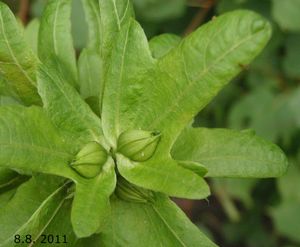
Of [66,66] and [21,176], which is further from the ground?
[66,66]

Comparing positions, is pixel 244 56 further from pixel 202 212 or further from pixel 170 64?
pixel 202 212

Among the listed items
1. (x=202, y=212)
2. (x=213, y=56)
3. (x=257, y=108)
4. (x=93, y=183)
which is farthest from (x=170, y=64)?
(x=202, y=212)

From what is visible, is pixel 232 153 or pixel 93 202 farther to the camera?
pixel 232 153

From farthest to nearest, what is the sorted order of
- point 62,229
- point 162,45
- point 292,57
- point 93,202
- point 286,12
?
point 292,57
point 286,12
point 162,45
point 62,229
point 93,202

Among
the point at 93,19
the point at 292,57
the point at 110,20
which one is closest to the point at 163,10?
the point at 292,57

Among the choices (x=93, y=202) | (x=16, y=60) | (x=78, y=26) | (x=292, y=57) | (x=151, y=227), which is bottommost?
(x=292, y=57)

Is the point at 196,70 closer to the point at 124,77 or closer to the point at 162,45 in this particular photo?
the point at 124,77

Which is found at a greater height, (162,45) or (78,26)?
(162,45)

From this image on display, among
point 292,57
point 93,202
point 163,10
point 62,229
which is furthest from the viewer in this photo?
point 292,57
